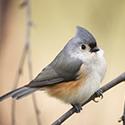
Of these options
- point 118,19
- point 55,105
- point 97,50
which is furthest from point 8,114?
point 97,50

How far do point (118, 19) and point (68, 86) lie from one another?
161 centimetres

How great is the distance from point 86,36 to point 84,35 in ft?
0.05

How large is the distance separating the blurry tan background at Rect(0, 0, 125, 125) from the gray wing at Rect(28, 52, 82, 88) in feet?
1.98

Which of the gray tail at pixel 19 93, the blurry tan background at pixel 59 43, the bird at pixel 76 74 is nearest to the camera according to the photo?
the gray tail at pixel 19 93

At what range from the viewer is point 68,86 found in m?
3.79

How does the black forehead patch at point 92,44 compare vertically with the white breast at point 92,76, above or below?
above

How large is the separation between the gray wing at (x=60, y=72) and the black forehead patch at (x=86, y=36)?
0.48 feet

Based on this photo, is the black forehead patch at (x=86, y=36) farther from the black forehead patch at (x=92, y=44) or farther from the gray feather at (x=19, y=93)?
the gray feather at (x=19, y=93)

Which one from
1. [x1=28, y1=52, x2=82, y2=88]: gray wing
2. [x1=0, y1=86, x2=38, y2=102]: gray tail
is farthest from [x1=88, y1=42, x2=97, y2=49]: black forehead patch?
[x1=0, y1=86, x2=38, y2=102]: gray tail

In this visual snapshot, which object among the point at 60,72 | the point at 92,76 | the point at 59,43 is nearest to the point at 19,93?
the point at 60,72

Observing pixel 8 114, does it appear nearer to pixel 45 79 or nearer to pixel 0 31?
pixel 0 31

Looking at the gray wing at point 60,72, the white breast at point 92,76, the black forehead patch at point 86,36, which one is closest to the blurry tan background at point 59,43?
the gray wing at point 60,72

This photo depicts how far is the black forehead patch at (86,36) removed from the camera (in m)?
3.67

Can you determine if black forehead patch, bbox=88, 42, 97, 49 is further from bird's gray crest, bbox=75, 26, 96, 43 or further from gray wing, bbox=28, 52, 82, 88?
gray wing, bbox=28, 52, 82, 88
